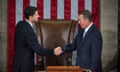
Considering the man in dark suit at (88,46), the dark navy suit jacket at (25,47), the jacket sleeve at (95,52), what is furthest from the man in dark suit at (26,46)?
the jacket sleeve at (95,52)

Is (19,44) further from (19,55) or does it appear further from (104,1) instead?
(104,1)

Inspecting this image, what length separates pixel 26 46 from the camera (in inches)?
211

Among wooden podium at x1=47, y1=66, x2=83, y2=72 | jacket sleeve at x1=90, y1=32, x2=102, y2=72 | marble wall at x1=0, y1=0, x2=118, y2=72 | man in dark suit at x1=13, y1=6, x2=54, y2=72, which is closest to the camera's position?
wooden podium at x1=47, y1=66, x2=83, y2=72

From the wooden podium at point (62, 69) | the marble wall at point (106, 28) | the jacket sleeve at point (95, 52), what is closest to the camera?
the wooden podium at point (62, 69)

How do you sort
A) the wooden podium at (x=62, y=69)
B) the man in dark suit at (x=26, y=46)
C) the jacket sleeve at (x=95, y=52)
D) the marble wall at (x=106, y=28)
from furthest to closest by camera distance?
the marble wall at (x=106, y=28)
the man in dark suit at (x=26, y=46)
the jacket sleeve at (x=95, y=52)
the wooden podium at (x=62, y=69)

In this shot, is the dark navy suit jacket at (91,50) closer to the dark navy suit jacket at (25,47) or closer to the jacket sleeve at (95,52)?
the jacket sleeve at (95,52)

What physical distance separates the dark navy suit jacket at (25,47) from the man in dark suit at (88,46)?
0.33m

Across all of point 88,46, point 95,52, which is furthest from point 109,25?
point 95,52

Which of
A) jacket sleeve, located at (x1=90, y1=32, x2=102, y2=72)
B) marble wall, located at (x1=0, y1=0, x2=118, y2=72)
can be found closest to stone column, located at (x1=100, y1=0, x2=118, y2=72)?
marble wall, located at (x1=0, y1=0, x2=118, y2=72)

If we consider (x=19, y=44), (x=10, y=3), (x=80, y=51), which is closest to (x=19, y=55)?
(x=19, y=44)

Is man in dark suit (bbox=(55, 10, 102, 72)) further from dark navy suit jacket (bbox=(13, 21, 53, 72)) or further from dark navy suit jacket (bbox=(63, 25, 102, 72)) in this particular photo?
dark navy suit jacket (bbox=(13, 21, 53, 72))

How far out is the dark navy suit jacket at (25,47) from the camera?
5.29 meters

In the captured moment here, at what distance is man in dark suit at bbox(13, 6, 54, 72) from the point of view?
5285mm

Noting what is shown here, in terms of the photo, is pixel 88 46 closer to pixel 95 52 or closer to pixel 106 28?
pixel 95 52
